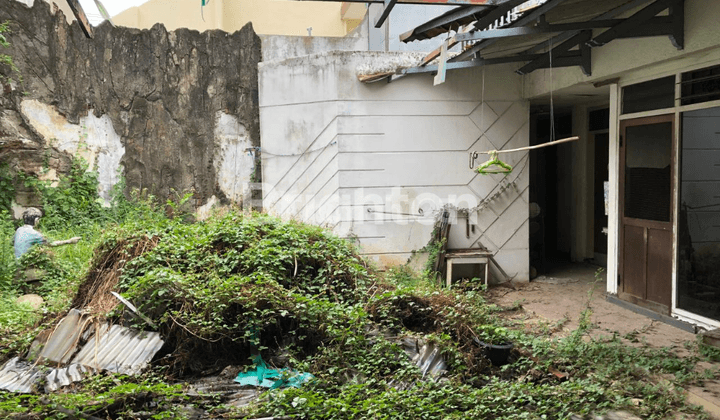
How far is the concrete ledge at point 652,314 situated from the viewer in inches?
225

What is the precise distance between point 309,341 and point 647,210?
440 cm

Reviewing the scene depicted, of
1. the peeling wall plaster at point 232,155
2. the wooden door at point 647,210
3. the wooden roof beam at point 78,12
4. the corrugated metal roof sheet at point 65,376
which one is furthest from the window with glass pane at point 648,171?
the wooden roof beam at point 78,12

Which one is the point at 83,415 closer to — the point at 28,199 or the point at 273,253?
the point at 273,253

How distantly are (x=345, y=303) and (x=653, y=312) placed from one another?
373 cm

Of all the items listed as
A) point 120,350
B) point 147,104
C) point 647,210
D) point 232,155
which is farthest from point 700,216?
point 147,104

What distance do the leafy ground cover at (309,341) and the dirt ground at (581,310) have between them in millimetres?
205

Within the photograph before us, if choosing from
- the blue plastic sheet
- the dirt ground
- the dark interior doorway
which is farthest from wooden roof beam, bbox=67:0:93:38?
the dark interior doorway

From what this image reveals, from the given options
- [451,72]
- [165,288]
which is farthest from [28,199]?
[451,72]

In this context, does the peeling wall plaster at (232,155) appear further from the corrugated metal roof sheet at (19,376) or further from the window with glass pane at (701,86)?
the window with glass pane at (701,86)

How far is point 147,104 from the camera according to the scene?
8914mm

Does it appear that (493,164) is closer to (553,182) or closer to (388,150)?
(388,150)

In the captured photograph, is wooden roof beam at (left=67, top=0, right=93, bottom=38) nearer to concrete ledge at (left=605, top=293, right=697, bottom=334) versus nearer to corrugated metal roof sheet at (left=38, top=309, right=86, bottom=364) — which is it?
corrugated metal roof sheet at (left=38, top=309, right=86, bottom=364)

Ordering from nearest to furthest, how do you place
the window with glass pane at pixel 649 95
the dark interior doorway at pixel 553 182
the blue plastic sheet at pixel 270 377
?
the blue plastic sheet at pixel 270 377, the window with glass pane at pixel 649 95, the dark interior doorway at pixel 553 182

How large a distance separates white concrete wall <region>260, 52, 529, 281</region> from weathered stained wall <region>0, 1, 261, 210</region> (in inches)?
37.0
